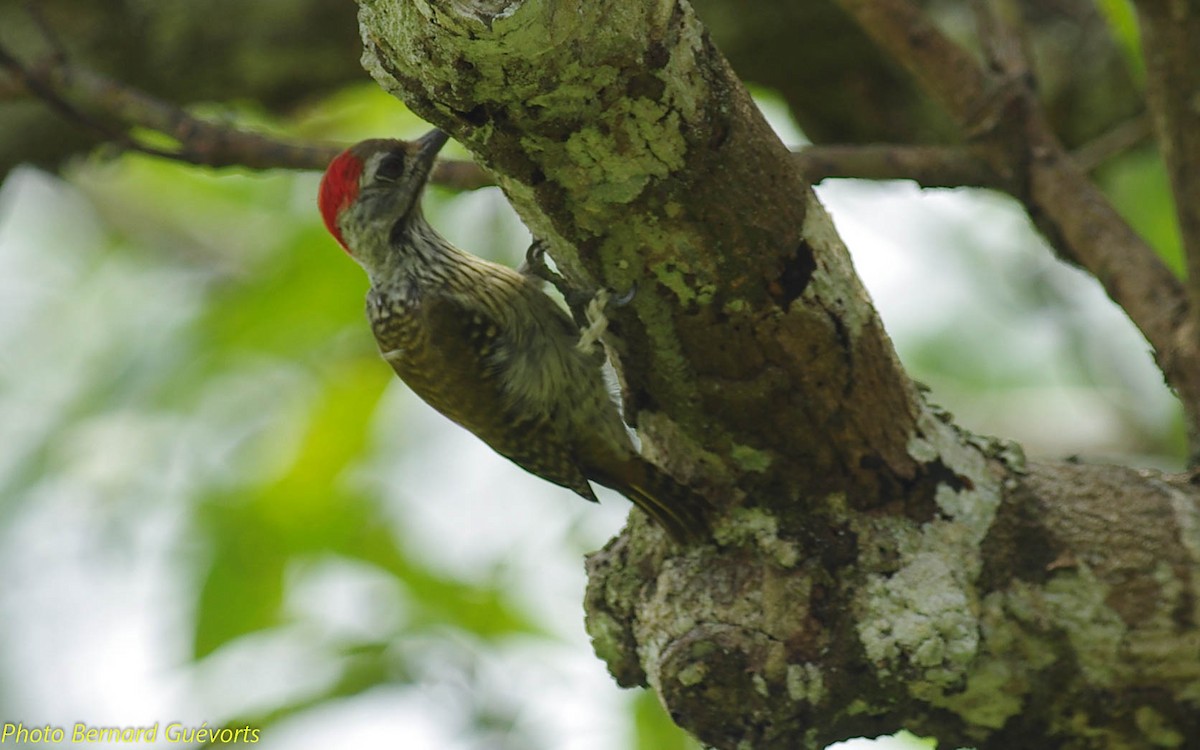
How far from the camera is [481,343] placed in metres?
3.66

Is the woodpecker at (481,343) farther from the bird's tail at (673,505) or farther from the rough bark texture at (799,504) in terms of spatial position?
the rough bark texture at (799,504)

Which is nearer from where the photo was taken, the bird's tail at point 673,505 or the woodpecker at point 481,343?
the bird's tail at point 673,505

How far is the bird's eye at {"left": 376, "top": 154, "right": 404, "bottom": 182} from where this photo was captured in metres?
3.89

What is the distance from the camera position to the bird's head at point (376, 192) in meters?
3.85

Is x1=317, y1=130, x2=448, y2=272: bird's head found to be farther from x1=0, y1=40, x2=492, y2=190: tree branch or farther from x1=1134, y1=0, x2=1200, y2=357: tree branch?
x1=1134, y1=0, x2=1200, y2=357: tree branch

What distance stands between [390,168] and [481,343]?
0.66 metres

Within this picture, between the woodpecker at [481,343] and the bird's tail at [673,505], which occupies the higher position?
the woodpecker at [481,343]

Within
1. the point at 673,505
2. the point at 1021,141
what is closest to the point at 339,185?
the point at 673,505

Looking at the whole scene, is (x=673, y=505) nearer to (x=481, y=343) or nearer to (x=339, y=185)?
(x=481, y=343)

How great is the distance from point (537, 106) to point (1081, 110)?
3195 mm

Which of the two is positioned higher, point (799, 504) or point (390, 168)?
point (390, 168)

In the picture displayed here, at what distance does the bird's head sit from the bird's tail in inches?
56.2

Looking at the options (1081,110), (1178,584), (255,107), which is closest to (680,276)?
(1178,584)

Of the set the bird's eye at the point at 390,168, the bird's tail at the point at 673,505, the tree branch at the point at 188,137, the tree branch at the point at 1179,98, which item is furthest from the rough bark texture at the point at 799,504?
the bird's eye at the point at 390,168
